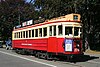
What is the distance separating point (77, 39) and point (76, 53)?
1.04 m

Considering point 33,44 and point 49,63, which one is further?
point 33,44

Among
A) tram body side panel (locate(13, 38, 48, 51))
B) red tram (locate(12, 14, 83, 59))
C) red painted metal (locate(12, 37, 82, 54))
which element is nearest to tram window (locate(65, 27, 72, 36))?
red tram (locate(12, 14, 83, 59))

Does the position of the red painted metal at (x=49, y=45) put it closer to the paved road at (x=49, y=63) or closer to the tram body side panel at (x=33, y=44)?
the tram body side panel at (x=33, y=44)

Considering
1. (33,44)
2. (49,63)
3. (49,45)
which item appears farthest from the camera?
(33,44)

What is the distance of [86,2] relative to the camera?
1426 inches

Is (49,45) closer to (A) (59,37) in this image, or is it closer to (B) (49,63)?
(A) (59,37)

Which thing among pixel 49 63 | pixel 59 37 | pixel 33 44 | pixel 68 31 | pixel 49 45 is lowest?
pixel 49 63

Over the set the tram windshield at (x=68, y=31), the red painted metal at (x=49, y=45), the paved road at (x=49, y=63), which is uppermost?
the tram windshield at (x=68, y=31)

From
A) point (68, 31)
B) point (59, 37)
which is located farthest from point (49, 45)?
point (68, 31)

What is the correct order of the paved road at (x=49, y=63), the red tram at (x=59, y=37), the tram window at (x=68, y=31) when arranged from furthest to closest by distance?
the tram window at (x=68, y=31)
the red tram at (x=59, y=37)
the paved road at (x=49, y=63)

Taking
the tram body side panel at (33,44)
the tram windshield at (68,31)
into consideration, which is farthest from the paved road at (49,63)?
the tram windshield at (68,31)

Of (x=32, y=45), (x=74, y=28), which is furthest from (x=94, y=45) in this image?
(x=74, y=28)

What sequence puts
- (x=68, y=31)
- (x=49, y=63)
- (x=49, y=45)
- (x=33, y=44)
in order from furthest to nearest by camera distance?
(x=33, y=44), (x=49, y=45), (x=68, y=31), (x=49, y=63)

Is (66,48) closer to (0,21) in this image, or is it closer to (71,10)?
(71,10)
